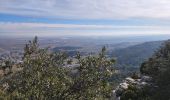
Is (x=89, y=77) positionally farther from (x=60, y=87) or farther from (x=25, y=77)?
(x=25, y=77)

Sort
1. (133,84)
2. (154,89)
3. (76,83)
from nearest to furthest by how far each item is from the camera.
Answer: (76,83)
(154,89)
(133,84)

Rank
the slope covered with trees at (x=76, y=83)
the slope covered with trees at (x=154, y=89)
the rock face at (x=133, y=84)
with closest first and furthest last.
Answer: the slope covered with trees at (x=76, y=83) → the slope covered with trees at (x=154, y=89) → the rock face at (x=133, y=84)

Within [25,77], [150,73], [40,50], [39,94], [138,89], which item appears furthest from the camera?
[150,73]

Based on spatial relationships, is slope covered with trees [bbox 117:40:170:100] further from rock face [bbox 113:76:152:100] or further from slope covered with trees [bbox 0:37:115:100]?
slope covered with trees [bbox 0:37:115:100]

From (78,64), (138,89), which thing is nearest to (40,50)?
(78,64)

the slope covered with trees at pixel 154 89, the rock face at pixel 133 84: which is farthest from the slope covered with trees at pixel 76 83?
the rock face at pixel 133 84

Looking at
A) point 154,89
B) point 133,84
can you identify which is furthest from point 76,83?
point 133,84

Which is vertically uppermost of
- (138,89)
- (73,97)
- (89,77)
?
(89,77)

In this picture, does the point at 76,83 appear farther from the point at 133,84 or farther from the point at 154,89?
the point at 133,84

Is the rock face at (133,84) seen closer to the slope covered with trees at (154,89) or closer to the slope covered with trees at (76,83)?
the slope covered with trees at (154,89)

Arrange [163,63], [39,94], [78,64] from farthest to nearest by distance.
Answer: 1. [163,63]
2. [78,64]
3. [39,94]

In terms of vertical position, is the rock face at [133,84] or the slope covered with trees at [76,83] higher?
the slope covered with trees at [76,83]
